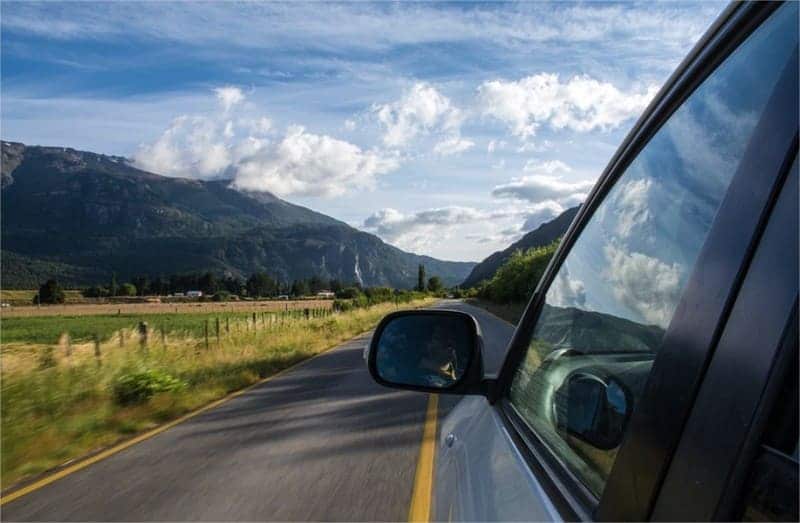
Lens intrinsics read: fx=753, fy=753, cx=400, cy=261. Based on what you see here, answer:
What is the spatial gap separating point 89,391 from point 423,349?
9.87 metres

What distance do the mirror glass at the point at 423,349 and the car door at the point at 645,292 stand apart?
23 cm

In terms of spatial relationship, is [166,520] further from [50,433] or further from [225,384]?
[225,384]

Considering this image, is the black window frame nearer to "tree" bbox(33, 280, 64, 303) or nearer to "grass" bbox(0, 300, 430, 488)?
"grass" bbox(0, 300, 430, 488)

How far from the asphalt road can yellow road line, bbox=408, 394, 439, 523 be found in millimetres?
71

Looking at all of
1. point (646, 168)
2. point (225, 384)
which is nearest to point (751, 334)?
point (646, 168)

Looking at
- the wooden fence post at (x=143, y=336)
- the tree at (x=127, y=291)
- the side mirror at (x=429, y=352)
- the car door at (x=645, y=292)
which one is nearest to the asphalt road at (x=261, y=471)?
the side mirror at (x=429, y=352)

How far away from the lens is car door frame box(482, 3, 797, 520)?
102cm

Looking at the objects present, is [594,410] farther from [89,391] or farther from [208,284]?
[208,284]

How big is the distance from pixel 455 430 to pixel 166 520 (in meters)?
3.09

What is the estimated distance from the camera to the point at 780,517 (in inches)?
33.9

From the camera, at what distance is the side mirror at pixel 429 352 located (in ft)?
7.93

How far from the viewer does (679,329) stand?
1174 millimetres

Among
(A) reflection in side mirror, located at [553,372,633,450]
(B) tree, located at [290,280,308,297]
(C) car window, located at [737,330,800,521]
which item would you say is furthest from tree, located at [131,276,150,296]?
(C) car window, located at [737,330,800,521]

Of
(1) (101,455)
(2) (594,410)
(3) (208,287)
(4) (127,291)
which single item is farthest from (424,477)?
(3) (208,287)
